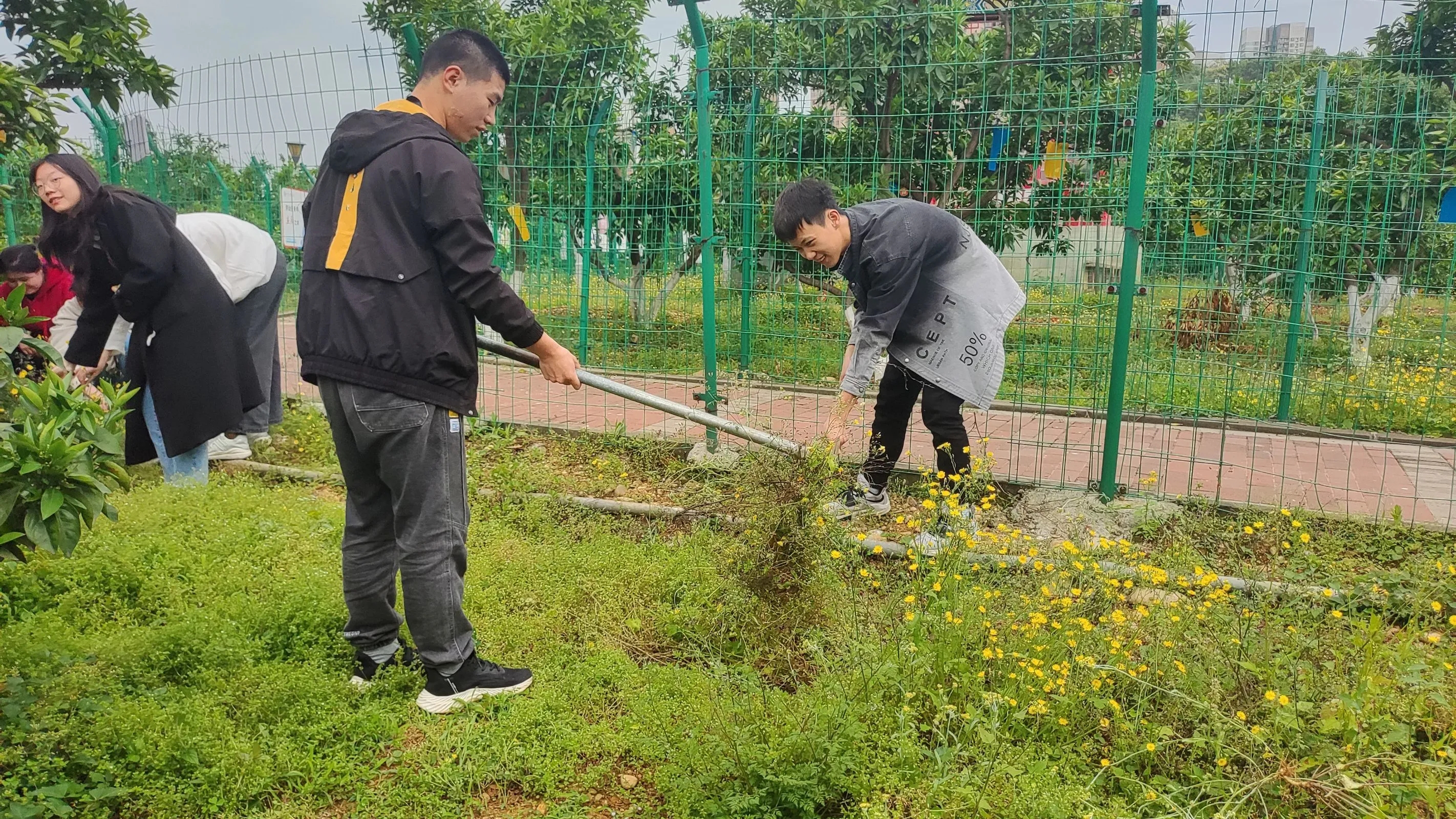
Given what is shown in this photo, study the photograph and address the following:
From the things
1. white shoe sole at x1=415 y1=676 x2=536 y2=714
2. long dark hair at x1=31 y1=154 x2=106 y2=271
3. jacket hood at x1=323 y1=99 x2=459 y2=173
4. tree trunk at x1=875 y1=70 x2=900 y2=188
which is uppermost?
tree trunk at x1=875 y1=70 x2=900 y2=188

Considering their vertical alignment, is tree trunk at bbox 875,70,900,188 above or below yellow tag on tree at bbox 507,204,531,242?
above

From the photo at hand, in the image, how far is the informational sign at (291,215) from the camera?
6.80 meters

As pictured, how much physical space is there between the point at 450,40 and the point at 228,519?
2608 mm

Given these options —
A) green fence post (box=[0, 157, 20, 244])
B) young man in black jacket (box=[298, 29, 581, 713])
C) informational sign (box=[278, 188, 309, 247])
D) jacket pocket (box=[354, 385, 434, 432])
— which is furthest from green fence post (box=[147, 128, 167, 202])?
jacket pocket (box=[354, 385, 434, 432])

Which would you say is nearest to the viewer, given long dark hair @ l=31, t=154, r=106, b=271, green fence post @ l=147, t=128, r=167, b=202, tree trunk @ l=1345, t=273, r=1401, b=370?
long dark hair @ l=31, t=154, r=106, b=271

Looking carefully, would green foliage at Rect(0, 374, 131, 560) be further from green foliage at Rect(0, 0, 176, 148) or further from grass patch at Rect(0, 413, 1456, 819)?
green foliage at Rect(0, 0, 176, 148)

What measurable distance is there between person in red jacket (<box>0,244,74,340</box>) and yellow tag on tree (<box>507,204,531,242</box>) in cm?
234

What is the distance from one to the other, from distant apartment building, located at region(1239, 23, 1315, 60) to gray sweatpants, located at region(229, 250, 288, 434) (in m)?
4.74

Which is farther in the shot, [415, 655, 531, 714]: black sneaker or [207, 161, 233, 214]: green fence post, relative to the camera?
[207, 161, 233, 214]: green fence post

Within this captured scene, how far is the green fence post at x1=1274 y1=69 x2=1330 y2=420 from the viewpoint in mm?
5258

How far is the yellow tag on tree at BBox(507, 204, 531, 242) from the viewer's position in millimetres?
5793

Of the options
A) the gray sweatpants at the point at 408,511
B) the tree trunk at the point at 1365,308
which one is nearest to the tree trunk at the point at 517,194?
the gray sweatpants at the point at 408,511

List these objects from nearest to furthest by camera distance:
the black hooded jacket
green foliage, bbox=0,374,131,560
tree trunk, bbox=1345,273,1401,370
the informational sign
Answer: green foliage, bbox=0,374,131,560 < the black hooded jacket < tree trunk, bbox=1345,273,1401,370 < the informational sign

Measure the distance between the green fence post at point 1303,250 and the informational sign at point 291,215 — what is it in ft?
21.4
